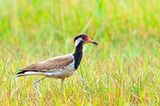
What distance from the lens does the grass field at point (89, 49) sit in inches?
252

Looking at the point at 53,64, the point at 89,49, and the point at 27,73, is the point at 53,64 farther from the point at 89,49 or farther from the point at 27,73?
the point at 89,49

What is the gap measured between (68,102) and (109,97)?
370mm

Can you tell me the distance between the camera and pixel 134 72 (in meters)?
7.48

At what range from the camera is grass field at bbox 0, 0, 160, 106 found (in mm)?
6395

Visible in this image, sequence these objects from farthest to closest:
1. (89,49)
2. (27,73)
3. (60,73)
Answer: (89,49)
(60,73)
(27,73)

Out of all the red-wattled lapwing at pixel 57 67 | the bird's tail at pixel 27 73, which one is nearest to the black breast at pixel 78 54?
the red-wattled lapwing at pixel 57 67

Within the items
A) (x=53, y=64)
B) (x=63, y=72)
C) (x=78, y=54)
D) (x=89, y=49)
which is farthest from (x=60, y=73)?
(x=89, y=49)

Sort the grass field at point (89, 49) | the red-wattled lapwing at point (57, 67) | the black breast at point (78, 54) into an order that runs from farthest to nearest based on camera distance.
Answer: the black breast at point (78, 54) < the red-wattled lapwing at point (57, 67) < the grass field at point (89, 49)

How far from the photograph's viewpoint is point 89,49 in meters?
9.57

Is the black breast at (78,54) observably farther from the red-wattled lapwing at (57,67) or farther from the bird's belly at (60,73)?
the bird's belly at (60,73)

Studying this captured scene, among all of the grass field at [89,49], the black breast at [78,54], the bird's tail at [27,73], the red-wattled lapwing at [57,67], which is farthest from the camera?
the black breast at [78,54]

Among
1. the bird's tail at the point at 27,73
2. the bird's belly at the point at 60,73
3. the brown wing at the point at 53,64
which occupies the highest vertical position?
the brown wing at the point at 53,64

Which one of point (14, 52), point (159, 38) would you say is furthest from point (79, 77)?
point (159, 38)

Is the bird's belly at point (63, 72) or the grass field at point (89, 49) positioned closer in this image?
the grass field at point (89, 49)
